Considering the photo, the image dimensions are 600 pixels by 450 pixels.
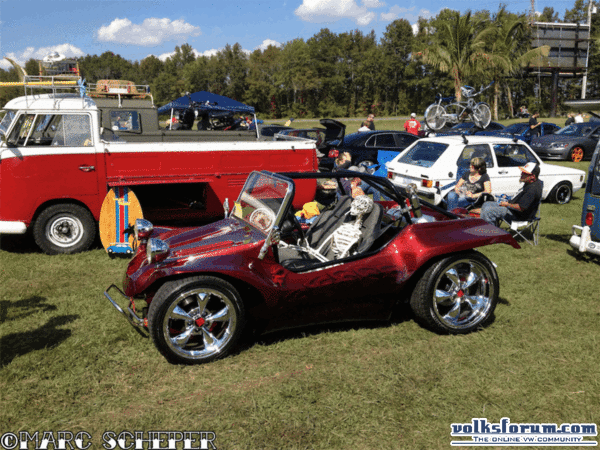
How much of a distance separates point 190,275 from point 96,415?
123 cm

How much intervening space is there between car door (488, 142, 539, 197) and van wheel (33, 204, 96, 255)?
731 cm

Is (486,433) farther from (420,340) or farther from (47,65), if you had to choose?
(47,65)

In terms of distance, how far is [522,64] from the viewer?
45.9 metres

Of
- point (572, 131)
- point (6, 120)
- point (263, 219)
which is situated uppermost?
point (6, 120)

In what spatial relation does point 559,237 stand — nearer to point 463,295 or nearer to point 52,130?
point 463,295

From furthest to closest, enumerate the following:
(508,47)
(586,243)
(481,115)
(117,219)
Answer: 1. (508,47)
2. (481,115)
3. (117,219)
4. (586,243)

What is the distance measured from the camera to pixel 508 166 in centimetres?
1062

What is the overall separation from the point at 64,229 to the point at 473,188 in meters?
6.43

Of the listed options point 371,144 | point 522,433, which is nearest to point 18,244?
point 522,433

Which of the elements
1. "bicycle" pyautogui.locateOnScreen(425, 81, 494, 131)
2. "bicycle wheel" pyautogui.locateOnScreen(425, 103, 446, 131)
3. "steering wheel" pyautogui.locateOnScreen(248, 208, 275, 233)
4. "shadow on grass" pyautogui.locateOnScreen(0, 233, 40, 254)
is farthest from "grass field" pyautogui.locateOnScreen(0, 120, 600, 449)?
"bicycle" pyautogui.locateOnScreen(425, 81, 494, 131)

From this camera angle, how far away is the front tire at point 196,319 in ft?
14.2

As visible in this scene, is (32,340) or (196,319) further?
(32,340)

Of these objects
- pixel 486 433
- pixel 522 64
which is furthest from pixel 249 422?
pixel 522 64

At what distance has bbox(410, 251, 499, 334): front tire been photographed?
200 inches
